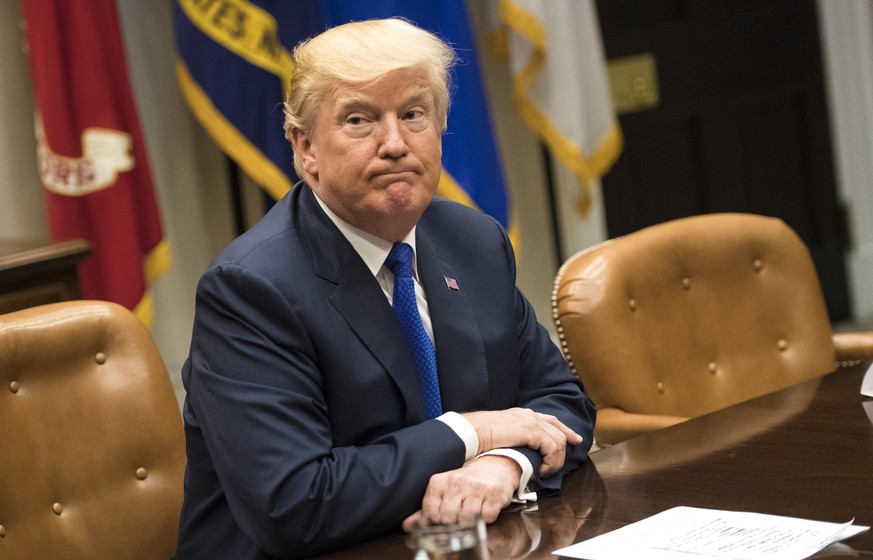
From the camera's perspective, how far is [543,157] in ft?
15.9

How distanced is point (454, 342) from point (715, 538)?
629mm

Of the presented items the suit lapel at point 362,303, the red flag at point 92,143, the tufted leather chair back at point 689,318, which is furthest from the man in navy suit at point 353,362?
the red flag at point 92,143

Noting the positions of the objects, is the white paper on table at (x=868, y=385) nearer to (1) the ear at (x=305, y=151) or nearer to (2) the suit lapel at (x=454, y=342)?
(2) the suit lapel at (x=454, y=342)

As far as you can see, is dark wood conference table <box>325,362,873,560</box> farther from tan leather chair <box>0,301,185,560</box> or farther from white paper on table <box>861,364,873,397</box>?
tan leather chair <box>0,301,185,560</box>

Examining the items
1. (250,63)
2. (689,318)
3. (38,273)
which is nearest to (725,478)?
(689,318)

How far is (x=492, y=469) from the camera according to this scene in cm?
174

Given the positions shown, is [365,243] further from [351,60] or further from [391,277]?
[351,60]

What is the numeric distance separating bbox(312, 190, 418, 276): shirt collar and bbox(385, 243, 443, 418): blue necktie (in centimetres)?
3

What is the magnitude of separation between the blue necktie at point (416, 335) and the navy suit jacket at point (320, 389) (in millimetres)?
21

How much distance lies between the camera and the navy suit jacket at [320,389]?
1.70 m

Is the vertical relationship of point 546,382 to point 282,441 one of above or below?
below

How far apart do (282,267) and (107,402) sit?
55 centimetres

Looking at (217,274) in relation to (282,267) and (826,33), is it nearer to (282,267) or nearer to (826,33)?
A: (282,267)

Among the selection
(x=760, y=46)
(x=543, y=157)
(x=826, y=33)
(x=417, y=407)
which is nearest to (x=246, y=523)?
(x=417, y=407)
